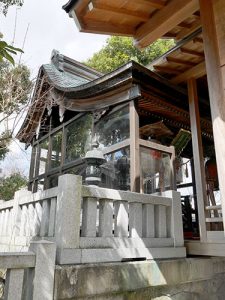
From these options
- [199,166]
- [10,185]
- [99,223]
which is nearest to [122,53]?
[10,185]

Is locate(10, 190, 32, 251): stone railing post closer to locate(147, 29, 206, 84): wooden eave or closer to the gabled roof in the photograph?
the gabled roof

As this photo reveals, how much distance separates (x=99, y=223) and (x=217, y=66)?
2341 millimetres

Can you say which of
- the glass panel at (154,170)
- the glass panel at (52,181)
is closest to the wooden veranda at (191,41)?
the glass panel at (154,170)

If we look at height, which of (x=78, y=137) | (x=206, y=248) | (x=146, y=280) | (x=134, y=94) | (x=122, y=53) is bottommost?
(x=146, y=280)

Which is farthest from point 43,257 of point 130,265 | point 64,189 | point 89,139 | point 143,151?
point 89,139

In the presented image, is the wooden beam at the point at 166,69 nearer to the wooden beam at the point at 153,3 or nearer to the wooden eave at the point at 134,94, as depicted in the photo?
the wooden eave at the point at 134,94

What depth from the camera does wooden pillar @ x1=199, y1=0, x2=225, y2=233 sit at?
2377 mm

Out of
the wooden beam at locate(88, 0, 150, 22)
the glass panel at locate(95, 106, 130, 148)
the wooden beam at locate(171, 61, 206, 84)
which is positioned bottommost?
the glass panel at locate(95, 106, 130, 148)

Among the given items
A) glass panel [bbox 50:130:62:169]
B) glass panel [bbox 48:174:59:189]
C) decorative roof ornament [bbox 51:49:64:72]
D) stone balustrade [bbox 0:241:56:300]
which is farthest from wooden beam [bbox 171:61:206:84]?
decorative roof ornament [bbox 51:49:64:72]

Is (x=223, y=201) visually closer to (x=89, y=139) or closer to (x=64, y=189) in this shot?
(x=64, y=189)

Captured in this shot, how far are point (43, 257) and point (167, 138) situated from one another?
5.11 meters

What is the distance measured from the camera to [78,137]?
7301mm

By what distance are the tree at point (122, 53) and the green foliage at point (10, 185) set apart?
8.28 m

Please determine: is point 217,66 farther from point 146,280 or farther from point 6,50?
point 146,280
